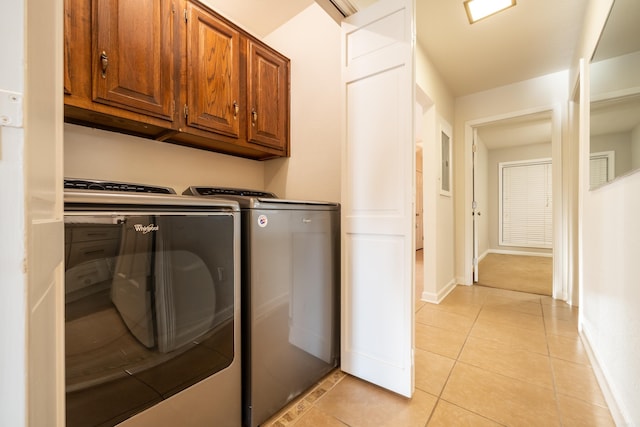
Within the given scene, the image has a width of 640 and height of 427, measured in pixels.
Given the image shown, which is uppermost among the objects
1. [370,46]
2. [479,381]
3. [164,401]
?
[370,46]

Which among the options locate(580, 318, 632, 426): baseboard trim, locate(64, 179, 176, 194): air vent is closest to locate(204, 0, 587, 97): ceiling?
locate(64, 179, 176, 194): air vent

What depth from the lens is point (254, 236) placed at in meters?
1.11

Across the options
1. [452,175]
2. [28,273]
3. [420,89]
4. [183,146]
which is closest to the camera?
[28,273]

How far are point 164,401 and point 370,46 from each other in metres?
1.82

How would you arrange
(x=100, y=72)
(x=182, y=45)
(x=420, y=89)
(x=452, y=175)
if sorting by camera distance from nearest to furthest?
(x=100, y=72) < (x=182, y=45) < (x=420, y=89) < (x=452, y=175)

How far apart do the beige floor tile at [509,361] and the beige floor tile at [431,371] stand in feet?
0.47

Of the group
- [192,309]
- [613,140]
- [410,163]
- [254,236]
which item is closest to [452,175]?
[613,140]

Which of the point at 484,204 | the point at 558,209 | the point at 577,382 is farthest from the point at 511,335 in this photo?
the point at 484,204

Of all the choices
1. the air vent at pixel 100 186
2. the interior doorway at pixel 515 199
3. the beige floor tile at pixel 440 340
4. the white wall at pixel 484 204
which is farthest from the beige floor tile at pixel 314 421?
the white wall at pixel 484 204

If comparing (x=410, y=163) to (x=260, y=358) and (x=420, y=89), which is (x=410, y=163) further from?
(x=420, y=89)

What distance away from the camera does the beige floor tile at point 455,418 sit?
1129 mm

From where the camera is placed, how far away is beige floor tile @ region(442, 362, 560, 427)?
1.16 meters

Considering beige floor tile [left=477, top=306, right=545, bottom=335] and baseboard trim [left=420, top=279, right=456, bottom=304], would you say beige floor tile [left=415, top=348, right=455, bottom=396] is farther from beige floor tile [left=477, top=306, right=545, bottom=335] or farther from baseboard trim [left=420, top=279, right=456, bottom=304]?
baseboard trim [left=420, top=279, right=456, bottom=304]

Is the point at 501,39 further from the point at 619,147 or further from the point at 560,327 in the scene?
the point at 560,327
